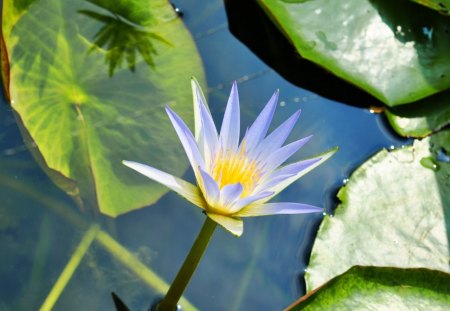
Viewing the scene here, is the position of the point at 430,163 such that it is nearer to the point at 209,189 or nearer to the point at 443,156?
the point at 443,156

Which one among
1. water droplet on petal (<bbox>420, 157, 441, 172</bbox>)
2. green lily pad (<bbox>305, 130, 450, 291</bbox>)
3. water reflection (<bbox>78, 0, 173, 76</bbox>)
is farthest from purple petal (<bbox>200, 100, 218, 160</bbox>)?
water droplet on petal (<bbox>420, 157, 441, 172</bbox>)

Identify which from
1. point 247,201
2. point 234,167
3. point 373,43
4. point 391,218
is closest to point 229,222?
point 247,201

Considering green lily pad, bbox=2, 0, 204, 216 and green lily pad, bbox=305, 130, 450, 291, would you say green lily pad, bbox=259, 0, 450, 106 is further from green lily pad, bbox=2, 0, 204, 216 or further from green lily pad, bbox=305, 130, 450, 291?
green lily pad, bbox=2, 0, 204, 216

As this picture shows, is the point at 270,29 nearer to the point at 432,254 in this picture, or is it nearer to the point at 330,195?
the point at 330,195

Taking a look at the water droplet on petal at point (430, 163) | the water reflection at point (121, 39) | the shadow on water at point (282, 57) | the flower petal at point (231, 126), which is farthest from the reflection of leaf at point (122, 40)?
the water droplet on petal at point (430, 163)

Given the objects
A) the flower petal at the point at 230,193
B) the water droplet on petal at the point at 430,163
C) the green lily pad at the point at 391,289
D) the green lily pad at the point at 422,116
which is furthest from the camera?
the green lily pad at the point at 422,116

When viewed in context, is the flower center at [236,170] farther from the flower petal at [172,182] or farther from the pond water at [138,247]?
the pond water at [138,247]
